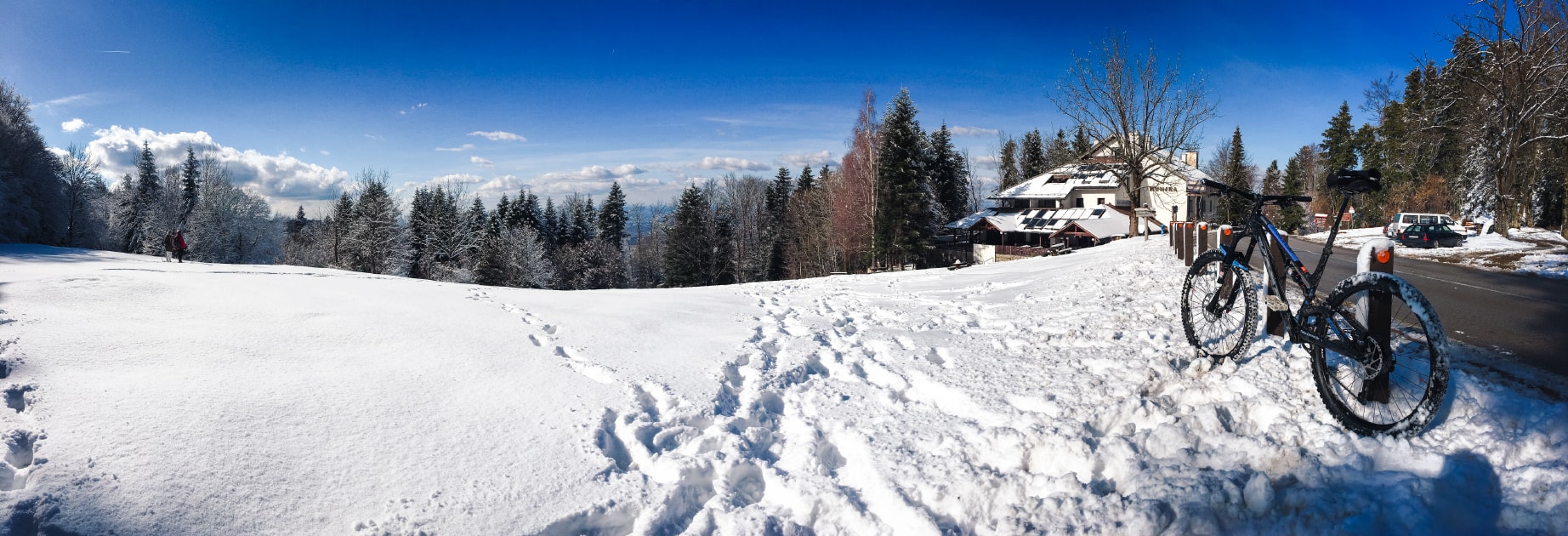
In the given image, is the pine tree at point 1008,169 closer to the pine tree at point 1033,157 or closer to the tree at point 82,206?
the pine tree at point 1033,157

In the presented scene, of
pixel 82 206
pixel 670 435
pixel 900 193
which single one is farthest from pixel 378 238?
pixel 670 435

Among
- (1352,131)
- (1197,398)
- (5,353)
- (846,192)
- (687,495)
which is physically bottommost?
(687,495)

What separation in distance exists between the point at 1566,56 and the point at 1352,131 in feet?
139

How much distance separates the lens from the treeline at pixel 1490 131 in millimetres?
18438

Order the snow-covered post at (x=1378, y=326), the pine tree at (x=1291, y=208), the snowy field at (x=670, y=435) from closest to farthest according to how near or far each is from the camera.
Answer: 1. the snowy field at (x=670, y=435)
2. the snow-covered post at (x=1378, y=326)
3. the pine tree at (x=1291, y=208)

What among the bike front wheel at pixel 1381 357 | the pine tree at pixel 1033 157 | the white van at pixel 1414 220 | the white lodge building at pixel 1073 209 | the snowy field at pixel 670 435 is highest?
the pine tree at pixel 1033 157

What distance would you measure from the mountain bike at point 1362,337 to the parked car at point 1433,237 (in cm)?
2460

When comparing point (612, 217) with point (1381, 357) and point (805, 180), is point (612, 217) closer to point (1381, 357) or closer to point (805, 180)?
point (805, 180)

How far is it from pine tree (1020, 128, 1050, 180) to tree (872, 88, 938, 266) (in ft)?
87.8

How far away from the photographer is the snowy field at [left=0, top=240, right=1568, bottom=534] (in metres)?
2.42

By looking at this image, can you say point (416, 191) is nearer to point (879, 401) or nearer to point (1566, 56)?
point (879, 401)

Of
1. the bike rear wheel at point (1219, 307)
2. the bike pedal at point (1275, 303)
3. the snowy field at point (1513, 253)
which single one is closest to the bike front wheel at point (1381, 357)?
the bike pedal at point (1275, 303)

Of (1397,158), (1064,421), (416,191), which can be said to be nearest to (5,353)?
(1064,421)

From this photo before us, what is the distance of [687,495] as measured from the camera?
9.72ft
